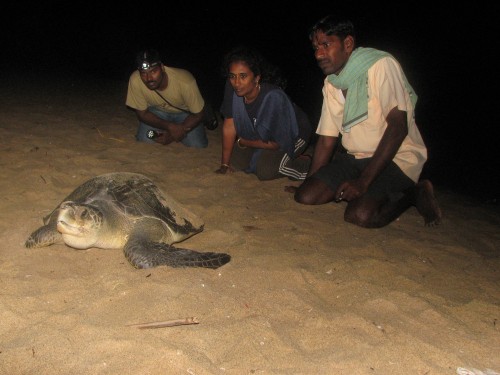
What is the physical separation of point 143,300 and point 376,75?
7.04 ft

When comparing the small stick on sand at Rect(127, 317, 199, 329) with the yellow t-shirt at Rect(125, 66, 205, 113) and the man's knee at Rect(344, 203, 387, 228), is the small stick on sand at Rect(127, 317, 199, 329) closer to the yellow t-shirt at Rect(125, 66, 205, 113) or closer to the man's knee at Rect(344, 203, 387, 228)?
the man's knee at Rect(344, 203, 387, 228)

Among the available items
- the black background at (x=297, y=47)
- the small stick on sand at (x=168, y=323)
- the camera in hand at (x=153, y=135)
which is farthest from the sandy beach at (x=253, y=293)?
the black background at (x=297, y=47)

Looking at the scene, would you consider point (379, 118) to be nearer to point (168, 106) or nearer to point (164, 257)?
point (164, 257)

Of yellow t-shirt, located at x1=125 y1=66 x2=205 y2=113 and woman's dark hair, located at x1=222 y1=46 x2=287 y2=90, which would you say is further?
yellow t-shirt, located at x1=125 y1=66 x2=205 y2=113

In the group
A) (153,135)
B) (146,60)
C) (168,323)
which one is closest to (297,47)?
(153,135)

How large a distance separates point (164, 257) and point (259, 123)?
67.7 inches

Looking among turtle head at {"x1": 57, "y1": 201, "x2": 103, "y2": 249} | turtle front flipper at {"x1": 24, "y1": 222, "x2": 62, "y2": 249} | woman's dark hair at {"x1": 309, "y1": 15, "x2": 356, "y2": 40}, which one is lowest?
turtle front flipper at {"x1": 24, "y1": 222, "x2": 62, "y2": 249}

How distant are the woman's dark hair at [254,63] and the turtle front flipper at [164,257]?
1.65 metres

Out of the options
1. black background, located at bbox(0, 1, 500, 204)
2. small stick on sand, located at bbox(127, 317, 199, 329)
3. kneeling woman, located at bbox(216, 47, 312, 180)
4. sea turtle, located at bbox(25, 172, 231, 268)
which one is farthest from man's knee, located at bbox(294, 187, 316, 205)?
black background, located at bbox(0, 1, 500, 204)

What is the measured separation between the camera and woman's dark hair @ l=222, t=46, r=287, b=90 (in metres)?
2.96

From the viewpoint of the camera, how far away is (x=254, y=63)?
300cm

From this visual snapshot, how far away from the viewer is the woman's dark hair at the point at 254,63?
9.70 ft

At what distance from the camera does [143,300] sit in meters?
1.60

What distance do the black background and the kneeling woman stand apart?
2.23 metres
